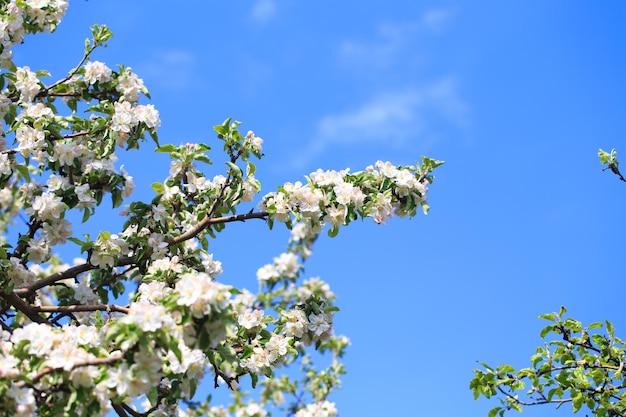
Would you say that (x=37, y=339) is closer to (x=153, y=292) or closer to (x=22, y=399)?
(x=22, y=399)

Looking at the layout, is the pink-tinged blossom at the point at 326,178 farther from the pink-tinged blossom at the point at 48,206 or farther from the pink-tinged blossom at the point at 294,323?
the pink-tinged blossom at the point at 48,206

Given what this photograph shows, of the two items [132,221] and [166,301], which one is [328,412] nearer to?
[132,221]

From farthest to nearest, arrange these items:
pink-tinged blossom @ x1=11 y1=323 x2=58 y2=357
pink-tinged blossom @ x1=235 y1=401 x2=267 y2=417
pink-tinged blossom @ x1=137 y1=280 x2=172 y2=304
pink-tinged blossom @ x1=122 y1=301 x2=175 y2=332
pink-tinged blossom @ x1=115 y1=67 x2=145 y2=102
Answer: pink-tinged blossom @ x1=235 y1=401 x2=267 y2=417 → pink-tinged blossom @ x1=115 y1=67 x2=145 y2=102 → pink-tinged blossom @ x1=137 y1=280 x2=172 y2=304 → pink-tinged blossom @ x1=11 y1=323 x2=58 y2=357 → pink-tinged blossom @ x1=122 y1=301 x2=175 y2=332

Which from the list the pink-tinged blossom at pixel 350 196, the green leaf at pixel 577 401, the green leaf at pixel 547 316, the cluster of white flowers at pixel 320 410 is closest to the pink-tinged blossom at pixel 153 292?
the pink-tinged blossom at pixel 350 196

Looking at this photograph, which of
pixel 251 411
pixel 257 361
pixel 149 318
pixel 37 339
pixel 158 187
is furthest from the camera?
pixel 251 411

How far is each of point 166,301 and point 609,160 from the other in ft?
10.2

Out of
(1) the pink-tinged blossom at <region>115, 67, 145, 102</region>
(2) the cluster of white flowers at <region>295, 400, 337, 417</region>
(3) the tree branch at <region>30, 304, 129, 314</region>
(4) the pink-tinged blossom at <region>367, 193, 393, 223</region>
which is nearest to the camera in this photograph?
(3) the tree branch at <region>30, 304, 129, 314</region>

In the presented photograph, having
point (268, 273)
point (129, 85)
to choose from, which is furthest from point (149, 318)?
point (268, 273)

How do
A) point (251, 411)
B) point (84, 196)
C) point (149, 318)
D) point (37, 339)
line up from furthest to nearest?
point (251, 411) < point (84, 196) < point (37, 339) < point (149, 318)

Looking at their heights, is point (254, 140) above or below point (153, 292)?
above

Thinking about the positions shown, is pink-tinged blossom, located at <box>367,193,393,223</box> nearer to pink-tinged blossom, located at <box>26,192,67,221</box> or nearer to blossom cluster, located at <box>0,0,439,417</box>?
blossom cluster, located at <box>0,0,439,417</box>

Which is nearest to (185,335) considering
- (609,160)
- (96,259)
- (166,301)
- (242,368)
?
(166,301)

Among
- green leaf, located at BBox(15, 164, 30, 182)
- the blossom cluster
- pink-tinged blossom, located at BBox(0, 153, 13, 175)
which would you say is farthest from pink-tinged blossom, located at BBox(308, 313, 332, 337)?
pink-tinged blossom, located at BBox(0, 153, 13, 175)

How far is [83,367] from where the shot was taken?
2453mm
